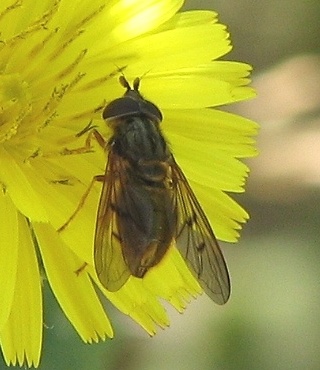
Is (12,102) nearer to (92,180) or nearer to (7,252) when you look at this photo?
(92,180)

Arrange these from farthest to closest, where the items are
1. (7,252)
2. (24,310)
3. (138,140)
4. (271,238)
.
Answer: (271,238)
(138,140)
(24,310)
(7,252)

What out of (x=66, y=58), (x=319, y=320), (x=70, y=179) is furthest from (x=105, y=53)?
(x=319, y=320)

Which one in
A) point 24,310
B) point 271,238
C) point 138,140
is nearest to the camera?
point 24,310

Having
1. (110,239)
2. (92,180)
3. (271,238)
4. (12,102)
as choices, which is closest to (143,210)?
(110,239)

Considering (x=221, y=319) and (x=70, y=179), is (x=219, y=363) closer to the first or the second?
(x=221, y=319)

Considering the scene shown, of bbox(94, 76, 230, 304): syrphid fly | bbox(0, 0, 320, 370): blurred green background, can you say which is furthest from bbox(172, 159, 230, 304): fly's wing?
bbox(0, 0, 320, 370): blurred green background

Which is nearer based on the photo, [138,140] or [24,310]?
[24,310]

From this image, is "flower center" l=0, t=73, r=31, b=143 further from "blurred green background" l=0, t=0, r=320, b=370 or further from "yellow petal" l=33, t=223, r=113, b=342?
"blurred green background" l=0, t=0, r=320, b=370
